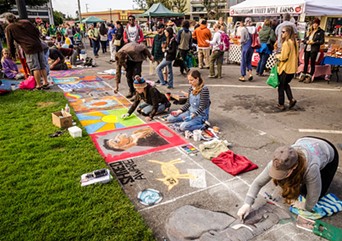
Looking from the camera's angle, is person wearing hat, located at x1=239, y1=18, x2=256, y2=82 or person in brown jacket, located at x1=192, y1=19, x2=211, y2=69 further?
person in brown jacket, located at x1=192, y1=19, x2=211, y2=69

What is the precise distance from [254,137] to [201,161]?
4.46ft

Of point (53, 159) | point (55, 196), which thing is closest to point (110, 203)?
point (55, 196)

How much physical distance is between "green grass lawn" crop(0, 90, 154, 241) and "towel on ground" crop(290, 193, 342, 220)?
1.61m

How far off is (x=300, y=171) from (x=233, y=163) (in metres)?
1.60

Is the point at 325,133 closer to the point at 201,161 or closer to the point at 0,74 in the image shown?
the point at 201,161

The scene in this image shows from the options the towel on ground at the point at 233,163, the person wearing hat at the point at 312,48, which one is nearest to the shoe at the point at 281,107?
the towel on ground at the point at 233,163

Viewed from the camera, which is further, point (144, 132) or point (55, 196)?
point (144, 132)

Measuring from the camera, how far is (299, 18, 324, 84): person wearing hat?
856cm

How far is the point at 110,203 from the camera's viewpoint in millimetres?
3160

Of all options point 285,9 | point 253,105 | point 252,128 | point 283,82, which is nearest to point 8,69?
point 253,105

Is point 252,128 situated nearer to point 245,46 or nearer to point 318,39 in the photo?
point 245,46

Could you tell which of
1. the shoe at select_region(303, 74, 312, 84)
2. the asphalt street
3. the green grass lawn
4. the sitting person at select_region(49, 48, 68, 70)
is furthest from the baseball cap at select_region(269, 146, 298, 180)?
the sitting person at select_region(49, 48, 68, 70)

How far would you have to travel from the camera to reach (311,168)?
249cm

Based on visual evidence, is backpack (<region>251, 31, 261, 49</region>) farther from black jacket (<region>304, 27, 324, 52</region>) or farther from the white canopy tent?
black jacket (<region>304, 27, 324, 52</region>)
